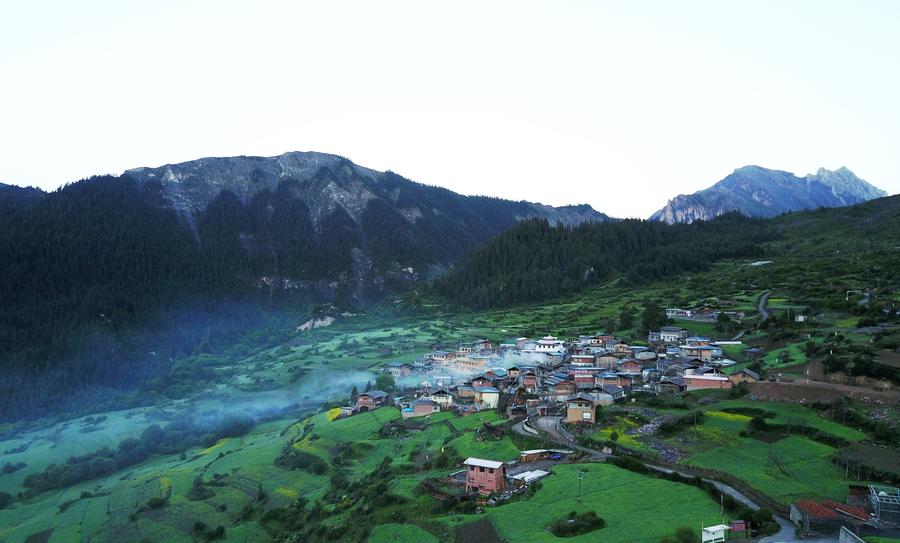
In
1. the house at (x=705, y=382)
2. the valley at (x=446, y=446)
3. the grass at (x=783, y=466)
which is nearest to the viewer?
→ the grass at (x=783, y=466)

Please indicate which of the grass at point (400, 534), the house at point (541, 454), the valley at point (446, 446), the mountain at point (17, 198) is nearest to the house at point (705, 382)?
the valley at point (446, 446)

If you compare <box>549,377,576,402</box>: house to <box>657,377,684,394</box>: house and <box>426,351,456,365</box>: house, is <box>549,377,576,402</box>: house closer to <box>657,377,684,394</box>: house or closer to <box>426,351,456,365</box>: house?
<box>657,377,684,394</box>: house

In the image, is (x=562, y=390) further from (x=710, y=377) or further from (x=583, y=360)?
(x=583, y=360)

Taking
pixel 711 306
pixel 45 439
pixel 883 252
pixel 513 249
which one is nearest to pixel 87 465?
pixel 45 439

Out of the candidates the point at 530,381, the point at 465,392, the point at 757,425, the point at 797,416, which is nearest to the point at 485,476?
the point at 757,425

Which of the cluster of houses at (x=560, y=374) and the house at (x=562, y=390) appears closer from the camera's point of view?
the cluster of houses at (x=560, y=374)

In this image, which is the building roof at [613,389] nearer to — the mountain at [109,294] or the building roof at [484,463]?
the building roof at [484,463]
